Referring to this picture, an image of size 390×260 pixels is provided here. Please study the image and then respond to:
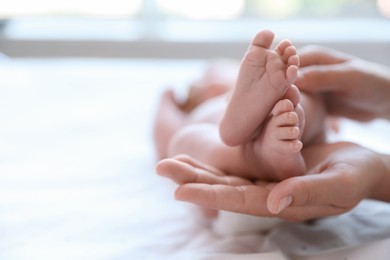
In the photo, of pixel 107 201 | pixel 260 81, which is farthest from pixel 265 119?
pixel 107 201

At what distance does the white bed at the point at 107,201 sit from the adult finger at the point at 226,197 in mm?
67

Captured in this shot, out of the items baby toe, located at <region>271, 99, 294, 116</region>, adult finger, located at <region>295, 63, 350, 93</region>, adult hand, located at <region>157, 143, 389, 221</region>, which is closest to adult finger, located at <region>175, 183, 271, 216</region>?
adult hand, located at <region>157, 143, 389, 221</region>

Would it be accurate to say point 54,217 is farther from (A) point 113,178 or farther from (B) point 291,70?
(B) point 291,70

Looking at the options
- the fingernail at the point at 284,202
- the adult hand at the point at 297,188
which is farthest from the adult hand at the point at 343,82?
the fingernail at the point at 284,202

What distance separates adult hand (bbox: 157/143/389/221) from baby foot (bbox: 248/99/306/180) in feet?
0.09

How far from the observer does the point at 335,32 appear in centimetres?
235

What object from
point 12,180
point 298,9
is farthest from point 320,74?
point 298,9

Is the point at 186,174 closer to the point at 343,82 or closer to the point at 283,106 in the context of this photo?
the point at 283,106

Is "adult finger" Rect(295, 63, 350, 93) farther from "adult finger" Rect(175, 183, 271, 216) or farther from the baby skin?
"adult finger" Rect(175, 183, 271, 216)

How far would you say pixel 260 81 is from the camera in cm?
63

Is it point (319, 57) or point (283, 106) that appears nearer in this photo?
point (283, 106)

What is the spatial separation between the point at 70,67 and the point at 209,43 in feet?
2.51

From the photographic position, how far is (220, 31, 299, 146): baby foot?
0.61 m

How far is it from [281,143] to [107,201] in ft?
1.28
